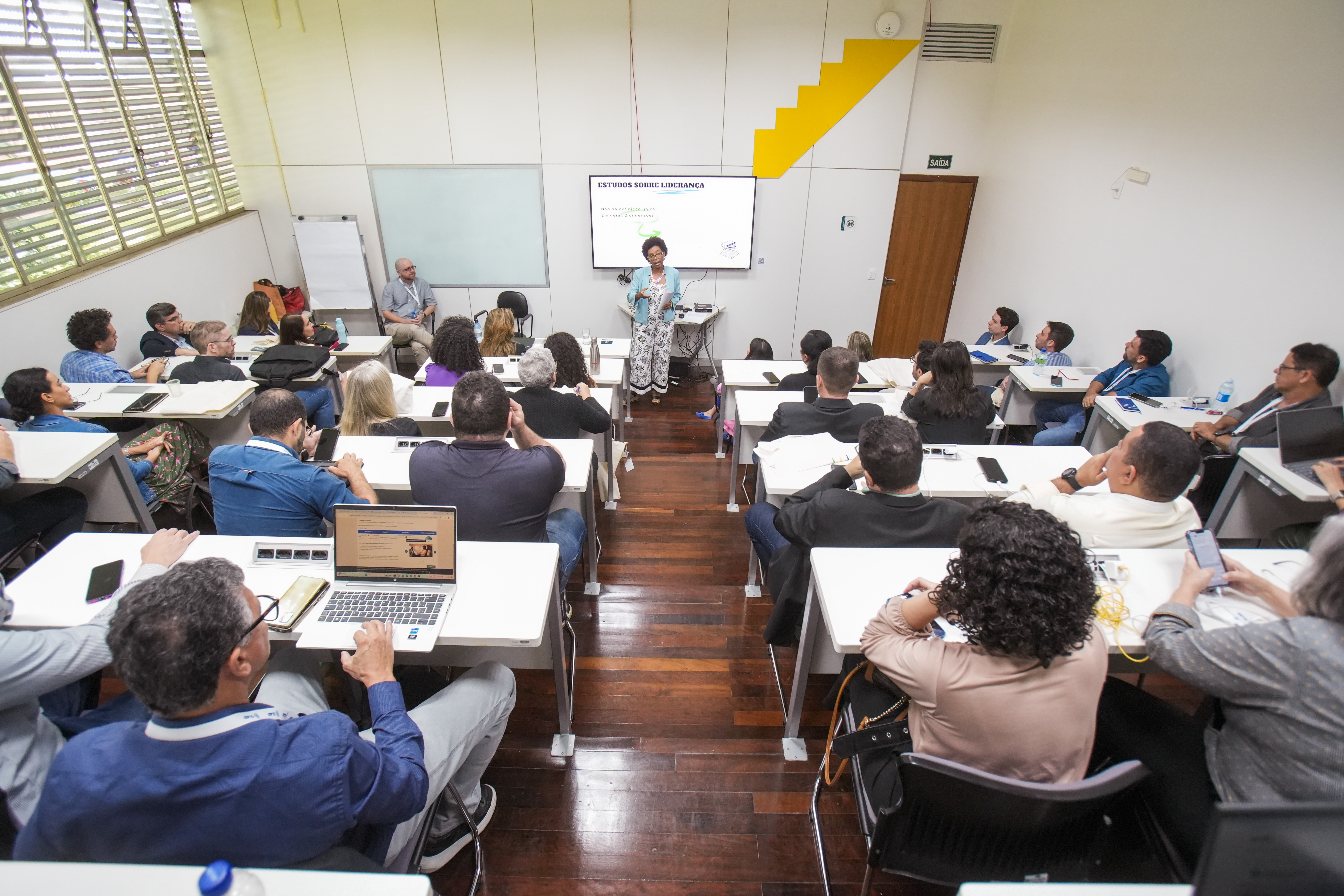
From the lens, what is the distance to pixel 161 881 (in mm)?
1209

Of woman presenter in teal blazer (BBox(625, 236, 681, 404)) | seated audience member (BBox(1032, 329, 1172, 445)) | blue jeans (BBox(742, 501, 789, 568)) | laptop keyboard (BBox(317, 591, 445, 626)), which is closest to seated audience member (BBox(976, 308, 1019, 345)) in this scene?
seated audience member (BBox(1032, 329, 1172, 445))

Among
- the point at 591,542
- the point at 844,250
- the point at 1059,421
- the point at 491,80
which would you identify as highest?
the point at 491,80

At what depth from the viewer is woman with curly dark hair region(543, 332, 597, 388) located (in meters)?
3.91

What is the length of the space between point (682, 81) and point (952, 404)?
4396 mm

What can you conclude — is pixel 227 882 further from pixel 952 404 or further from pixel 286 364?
pixel 286 364

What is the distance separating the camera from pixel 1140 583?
6.56 feet

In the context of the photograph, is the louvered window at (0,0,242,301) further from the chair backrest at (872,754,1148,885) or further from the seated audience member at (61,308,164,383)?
the chair backrest at (872,754,1148,885)

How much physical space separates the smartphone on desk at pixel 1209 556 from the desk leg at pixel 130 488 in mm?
4325

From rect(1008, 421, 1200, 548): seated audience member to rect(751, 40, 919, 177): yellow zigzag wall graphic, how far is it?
4887 mm

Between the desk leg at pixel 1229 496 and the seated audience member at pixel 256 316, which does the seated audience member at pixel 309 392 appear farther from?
the desk leg at pixel 1229 496

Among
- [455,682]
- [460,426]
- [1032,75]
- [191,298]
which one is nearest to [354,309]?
[191,298]

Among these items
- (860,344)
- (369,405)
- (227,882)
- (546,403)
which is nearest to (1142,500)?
(546,403)

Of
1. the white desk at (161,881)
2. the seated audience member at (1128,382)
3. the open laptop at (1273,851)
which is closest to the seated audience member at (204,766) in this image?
the white desk at (161,881)

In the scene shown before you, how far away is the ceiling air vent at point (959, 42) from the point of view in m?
5.75
